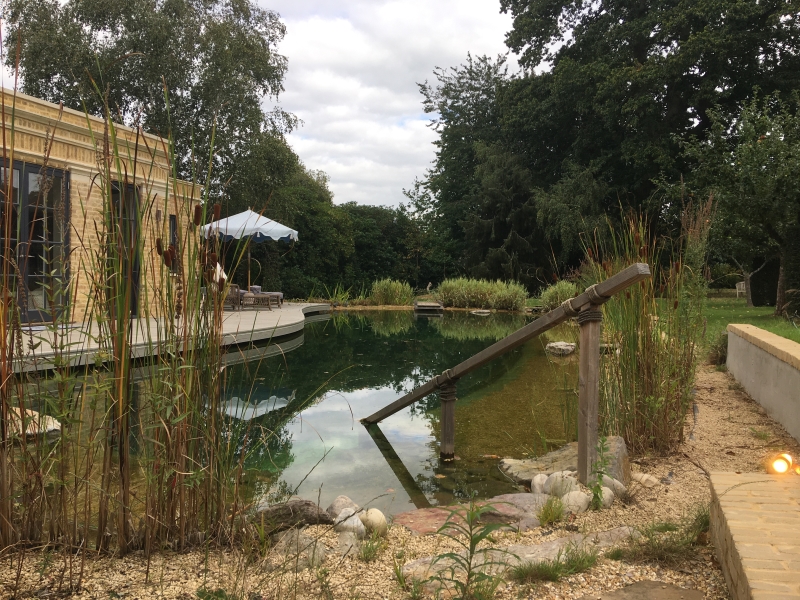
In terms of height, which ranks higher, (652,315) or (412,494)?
(652,315)

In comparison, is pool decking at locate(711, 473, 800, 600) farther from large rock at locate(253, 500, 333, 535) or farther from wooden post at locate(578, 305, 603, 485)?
large rock at locate(253, 500, 333, 535)

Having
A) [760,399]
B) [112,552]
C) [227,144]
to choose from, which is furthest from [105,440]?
[227,144]

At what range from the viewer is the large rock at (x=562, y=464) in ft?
10.6

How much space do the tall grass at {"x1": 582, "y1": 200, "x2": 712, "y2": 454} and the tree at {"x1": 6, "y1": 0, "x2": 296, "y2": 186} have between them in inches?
625

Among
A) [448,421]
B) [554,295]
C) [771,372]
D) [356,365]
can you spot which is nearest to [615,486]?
[448,421]

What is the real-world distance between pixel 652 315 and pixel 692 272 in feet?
1.36

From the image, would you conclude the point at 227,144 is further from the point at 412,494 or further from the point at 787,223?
the point at 412,494

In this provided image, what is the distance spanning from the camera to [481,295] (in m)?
18.0

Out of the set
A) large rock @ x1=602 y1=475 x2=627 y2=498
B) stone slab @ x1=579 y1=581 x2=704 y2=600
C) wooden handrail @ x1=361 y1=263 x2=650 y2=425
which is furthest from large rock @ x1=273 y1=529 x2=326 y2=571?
wooden handrail @ x1=361 y1=263 x2=650 y2=425

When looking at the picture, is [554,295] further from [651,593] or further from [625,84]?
[651,593]

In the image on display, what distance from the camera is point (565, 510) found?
114 inches

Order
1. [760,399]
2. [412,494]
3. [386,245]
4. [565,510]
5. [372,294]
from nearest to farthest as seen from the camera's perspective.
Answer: [565,510] → [412,494] → [760,399] → [372,294] → [386,245]

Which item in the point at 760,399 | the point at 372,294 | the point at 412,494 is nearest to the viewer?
the point at 412,494

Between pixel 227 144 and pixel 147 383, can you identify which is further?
pixel 227 144
